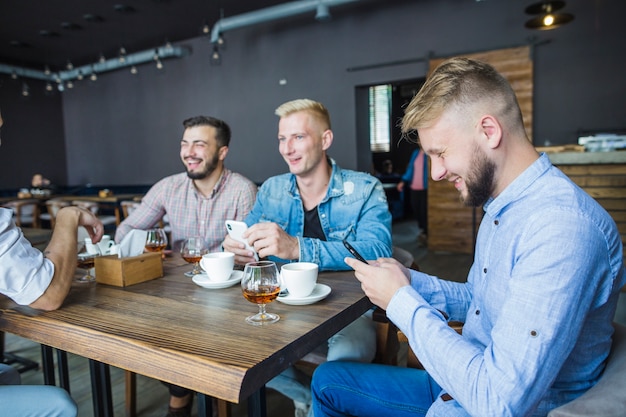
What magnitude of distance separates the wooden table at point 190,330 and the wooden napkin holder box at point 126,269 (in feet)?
0.11

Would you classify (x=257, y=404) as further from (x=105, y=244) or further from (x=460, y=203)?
(x=460, y=203)

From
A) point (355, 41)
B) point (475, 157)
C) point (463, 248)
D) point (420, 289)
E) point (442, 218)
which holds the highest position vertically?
point (355, 41)

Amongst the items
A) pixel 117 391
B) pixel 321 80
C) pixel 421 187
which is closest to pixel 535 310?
pixel 117 391

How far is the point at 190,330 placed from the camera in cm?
102

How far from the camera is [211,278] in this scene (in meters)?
1.38

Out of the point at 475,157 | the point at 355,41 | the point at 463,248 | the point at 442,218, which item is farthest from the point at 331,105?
the point at 475,157

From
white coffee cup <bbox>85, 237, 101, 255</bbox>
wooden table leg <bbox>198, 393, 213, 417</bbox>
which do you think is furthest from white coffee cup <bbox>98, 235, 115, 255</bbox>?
wooden table leg <bbox>198, 393, 213, 417</bbox>

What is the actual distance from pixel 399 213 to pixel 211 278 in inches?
319

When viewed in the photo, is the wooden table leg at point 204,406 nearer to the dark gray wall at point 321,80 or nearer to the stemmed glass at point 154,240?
the stemmed glass at point 154,240

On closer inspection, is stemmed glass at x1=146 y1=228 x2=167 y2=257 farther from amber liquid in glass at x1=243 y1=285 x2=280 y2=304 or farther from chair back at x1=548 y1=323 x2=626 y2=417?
chair back at x1=548 y1=323 x2=626 y2=417

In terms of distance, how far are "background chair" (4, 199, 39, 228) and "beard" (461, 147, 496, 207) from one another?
7.70 metres

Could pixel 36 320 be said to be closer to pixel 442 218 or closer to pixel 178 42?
pixel 442 218

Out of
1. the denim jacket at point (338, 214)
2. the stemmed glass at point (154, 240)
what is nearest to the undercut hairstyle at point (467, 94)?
the denim jacket at point (338, 214)

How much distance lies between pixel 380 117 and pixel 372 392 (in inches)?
378
